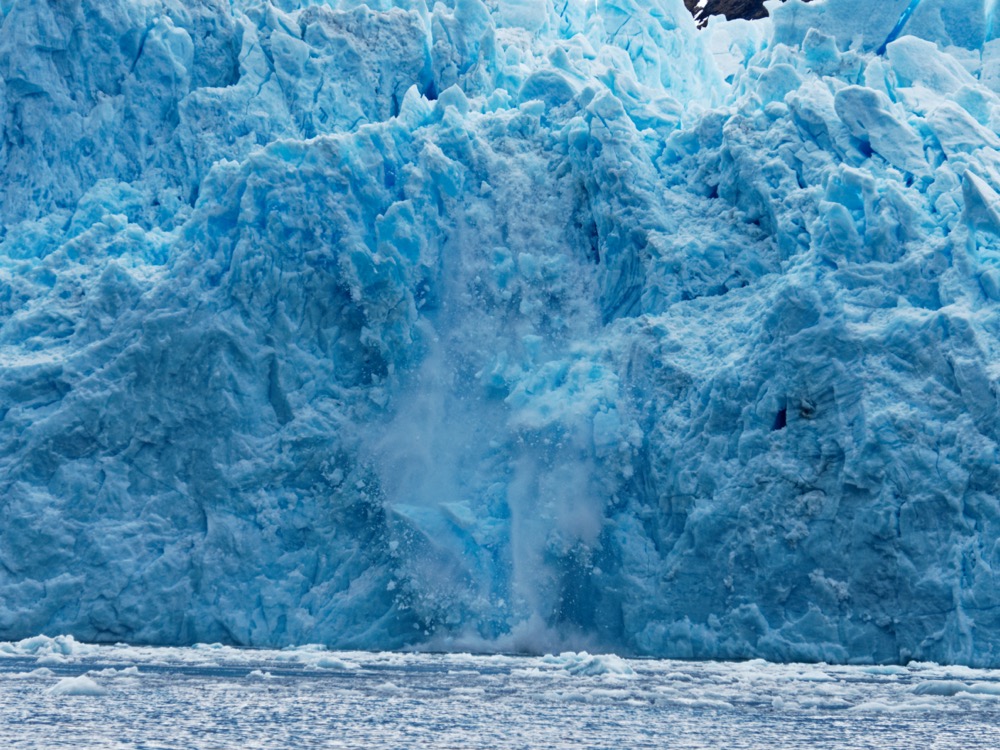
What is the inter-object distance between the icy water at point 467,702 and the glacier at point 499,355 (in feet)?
3.61

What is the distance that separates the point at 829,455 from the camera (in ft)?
43.4

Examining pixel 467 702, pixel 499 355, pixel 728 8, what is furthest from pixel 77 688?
pixel 728 8

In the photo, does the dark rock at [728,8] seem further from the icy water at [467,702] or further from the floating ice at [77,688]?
the floating ice at [77,688]

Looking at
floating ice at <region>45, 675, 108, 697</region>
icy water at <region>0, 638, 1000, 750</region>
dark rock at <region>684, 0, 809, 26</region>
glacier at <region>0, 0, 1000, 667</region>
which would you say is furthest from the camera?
dark rock at <region>684, 0, 809, 26</region>

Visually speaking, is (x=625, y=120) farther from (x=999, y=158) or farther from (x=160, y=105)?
(x=160, y=105)

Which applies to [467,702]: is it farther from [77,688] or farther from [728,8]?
[728,8]

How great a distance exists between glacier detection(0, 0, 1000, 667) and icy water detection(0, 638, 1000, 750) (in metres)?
1.10

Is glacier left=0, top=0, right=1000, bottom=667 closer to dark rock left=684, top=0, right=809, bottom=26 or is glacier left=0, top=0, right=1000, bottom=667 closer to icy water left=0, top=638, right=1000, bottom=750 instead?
icy water left=0, top=638, right=1000, bottom=750

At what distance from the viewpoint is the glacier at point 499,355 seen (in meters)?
13.2

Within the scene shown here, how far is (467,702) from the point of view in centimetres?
926

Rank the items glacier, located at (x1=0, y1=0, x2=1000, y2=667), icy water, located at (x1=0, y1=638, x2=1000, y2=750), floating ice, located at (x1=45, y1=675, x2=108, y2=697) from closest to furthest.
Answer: icy water, located at (x1=0, y1=638, x2=1000, y2=750) < floating ice, located at (x1=45, y1=675, x2=108, y2=697) < glacier, located at (x1=0, y1=0, x2=1000, y2=667)

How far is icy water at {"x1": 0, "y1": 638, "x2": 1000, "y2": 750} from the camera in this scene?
296 inches

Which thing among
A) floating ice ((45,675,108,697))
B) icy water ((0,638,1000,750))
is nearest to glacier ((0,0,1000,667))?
icy water ((0,638,1000,750))

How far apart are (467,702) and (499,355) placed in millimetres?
6196
